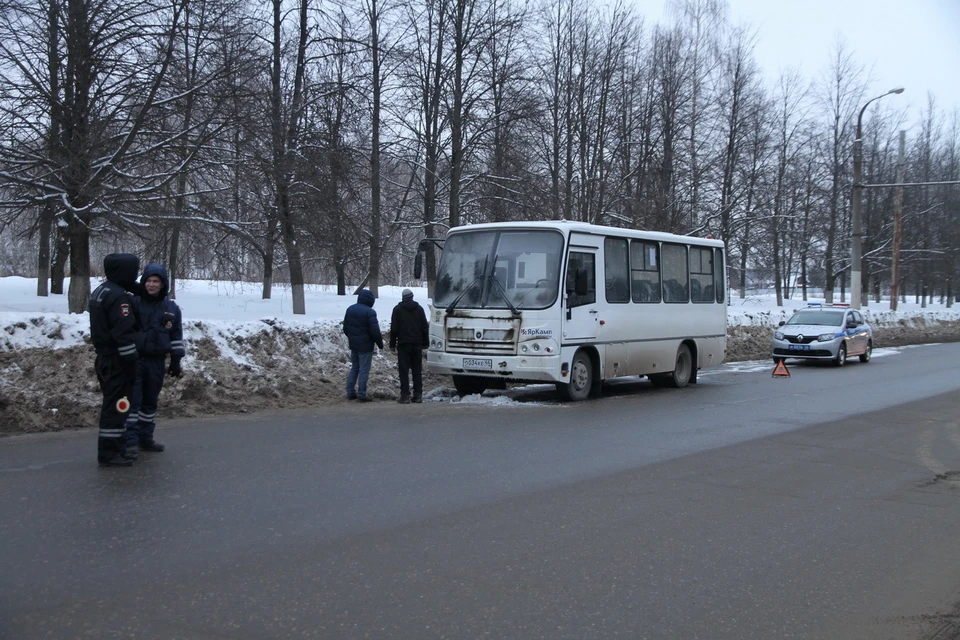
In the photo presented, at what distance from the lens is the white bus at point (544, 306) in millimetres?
14062

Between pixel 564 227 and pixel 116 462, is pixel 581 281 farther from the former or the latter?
pixel 116 462

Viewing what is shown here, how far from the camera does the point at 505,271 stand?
1448 centimetres

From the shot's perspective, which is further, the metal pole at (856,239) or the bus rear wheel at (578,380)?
the metal pole at (856,239)

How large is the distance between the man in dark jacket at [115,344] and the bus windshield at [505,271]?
708 cm

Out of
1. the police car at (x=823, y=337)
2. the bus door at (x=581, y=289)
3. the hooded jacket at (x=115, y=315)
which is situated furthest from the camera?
the police car at (x=823, y=337)

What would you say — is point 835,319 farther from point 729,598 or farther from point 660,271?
point 729,598

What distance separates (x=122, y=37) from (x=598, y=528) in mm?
15290

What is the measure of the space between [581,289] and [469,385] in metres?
2.91

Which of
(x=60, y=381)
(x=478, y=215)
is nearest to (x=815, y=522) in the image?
(x=60, y=381)

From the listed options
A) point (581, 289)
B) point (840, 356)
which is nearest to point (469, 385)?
point (581, 289)

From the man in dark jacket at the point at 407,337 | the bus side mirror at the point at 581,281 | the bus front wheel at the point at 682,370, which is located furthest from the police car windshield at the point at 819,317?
the man in dark jacket at the point at 407,337

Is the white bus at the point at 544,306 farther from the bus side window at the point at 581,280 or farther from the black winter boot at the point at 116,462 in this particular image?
the black winter boot at the point at 116,462

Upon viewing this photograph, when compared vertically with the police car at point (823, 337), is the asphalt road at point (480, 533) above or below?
below

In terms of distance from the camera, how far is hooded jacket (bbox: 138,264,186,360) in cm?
865
